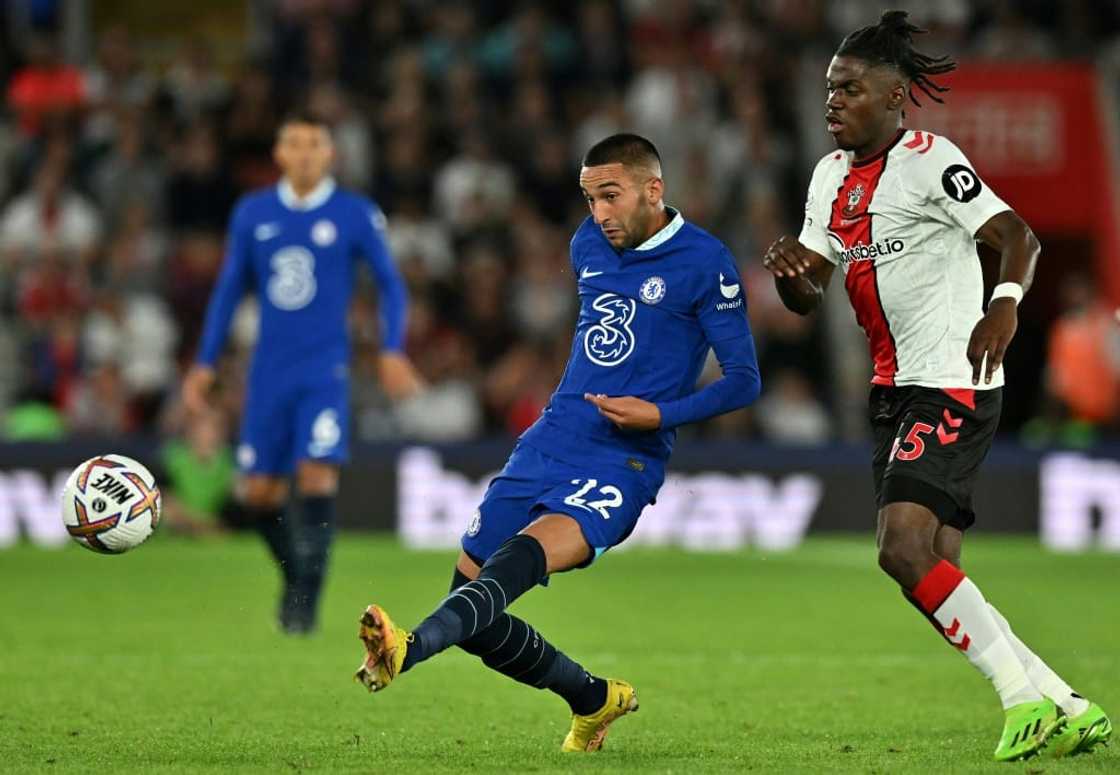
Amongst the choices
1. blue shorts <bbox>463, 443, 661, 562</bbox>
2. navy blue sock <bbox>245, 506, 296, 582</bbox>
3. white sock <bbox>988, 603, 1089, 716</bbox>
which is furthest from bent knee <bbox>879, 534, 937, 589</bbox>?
navy blue sock <bbox>245, 506, 296, 582</bbox>

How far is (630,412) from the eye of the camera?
19.6 ft

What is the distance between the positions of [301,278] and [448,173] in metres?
8.12

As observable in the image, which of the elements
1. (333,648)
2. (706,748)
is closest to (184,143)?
(333,648)

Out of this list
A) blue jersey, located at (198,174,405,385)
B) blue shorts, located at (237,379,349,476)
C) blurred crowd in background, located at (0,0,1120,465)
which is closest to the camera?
blue shorts, located at (237,379,349,476)

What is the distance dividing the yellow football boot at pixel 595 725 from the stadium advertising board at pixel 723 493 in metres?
9.34

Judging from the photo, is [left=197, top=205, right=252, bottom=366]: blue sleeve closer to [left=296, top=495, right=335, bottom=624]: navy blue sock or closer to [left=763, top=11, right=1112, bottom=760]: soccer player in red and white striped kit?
[left=296, top=495, right=335, bottom=624]: navy blue sock

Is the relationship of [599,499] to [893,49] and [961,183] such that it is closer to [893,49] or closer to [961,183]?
[961,183]

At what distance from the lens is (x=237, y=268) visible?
9891mm

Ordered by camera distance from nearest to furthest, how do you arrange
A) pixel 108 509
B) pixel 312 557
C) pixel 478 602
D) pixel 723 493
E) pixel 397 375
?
pixel 478 602
pixel 108 509
pixel 312 557
pixel 397 375
pixel 723 493

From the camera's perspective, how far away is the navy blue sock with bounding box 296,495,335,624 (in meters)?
9.52

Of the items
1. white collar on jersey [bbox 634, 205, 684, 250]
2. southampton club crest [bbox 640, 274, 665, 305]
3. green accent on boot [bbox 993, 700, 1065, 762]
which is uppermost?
white collar on jersey [bbox 634, 205, 684, 250]

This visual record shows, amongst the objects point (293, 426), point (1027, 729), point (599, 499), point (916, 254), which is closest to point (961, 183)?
point (916, 254)

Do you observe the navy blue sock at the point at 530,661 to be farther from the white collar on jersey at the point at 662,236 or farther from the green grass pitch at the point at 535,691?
the white collar on jersey at the point at 662,236

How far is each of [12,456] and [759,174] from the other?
6808 millimetres
